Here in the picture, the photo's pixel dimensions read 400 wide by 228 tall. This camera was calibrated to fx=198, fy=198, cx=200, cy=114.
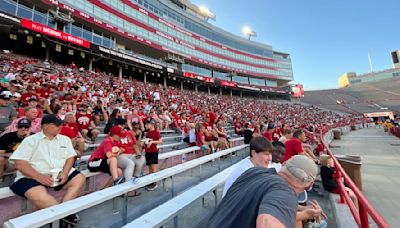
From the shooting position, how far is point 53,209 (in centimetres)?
195

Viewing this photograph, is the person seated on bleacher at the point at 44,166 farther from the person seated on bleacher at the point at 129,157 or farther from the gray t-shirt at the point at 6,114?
the gray t-shirt at the point at 6,114

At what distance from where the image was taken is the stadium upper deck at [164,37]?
18.8m

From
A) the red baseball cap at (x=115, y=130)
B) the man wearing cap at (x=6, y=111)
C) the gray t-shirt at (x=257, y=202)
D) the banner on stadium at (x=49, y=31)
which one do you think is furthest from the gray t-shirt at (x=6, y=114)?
the banner on stadium at (x=49, y=31)

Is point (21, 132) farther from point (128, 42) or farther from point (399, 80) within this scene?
point (399, 80)

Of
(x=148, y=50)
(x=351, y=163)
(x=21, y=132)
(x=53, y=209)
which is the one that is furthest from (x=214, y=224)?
(x=148, y=50)

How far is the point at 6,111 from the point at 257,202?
676cm

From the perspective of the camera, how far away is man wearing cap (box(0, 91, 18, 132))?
475 cm

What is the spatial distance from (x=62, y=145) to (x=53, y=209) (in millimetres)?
1181

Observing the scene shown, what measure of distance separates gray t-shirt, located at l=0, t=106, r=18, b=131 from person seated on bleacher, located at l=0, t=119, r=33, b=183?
1.85 metres

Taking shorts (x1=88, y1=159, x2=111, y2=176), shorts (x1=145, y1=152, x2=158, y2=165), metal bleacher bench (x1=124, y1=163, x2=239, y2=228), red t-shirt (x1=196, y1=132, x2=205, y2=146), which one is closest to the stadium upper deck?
red t-shirt (x1=196, y1=132, x2=205, y2=146)

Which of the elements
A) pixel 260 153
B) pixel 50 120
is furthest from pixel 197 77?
pixel 260 153

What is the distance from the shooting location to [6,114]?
5152mm

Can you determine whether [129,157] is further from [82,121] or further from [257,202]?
[257,202]

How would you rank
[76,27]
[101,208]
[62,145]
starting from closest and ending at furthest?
[62,145]
[101,208]
[76,27]
